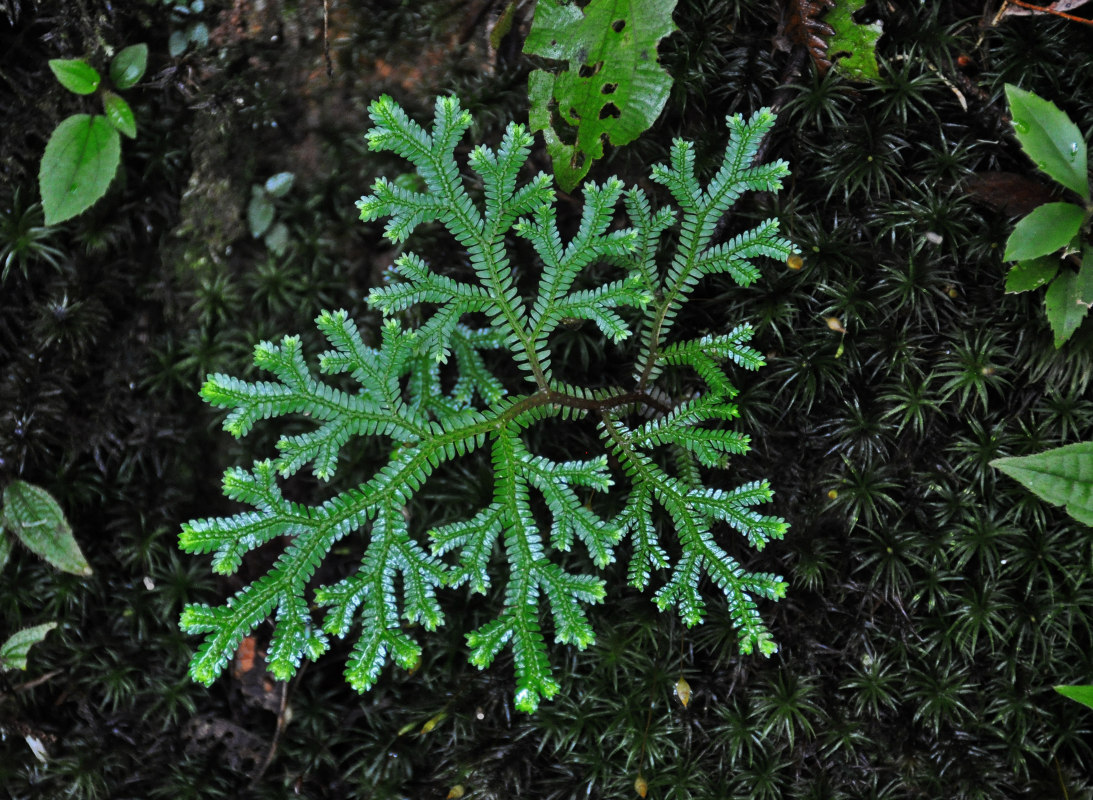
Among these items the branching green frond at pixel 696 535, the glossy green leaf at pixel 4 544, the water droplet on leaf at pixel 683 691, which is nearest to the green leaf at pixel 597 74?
the branching green frond at pixel 696 535

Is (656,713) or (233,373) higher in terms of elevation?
(233,373)

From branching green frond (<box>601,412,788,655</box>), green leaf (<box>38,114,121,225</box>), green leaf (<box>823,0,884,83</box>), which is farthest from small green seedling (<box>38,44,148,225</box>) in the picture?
green leaf (<box>823,0,884,83</box>)

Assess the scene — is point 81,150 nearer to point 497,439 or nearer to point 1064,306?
point 497,439

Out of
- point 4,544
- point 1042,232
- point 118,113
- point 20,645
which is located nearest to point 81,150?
point 118,113

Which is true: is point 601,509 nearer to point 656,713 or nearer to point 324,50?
point 656,713

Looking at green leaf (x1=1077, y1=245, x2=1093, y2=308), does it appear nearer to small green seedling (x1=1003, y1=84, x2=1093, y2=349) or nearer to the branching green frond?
small green seedling (x1=1003, y1=84, x2=1093, y2=349)

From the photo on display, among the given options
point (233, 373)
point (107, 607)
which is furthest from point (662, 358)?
point (107, 607)
